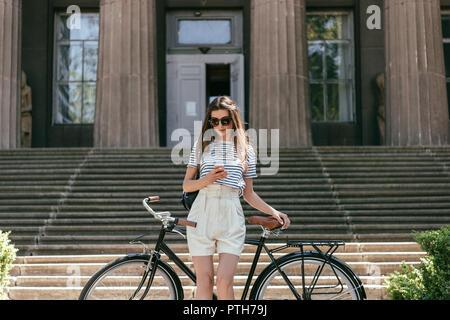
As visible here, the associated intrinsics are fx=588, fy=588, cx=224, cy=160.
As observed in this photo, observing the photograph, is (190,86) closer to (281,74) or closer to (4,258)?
(281,74)

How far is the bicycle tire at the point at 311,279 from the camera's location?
3787mm

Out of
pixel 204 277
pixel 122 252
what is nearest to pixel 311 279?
pixel 204 277

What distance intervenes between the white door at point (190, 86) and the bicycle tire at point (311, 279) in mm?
13277

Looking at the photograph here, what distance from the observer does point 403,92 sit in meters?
13.0

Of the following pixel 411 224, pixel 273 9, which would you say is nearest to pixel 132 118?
pixel 273 9

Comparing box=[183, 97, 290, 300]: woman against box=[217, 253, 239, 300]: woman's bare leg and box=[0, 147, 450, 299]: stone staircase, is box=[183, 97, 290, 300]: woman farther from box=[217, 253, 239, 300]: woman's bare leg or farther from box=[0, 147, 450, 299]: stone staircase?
box=[0, 147, 450, 299]: stone staircase

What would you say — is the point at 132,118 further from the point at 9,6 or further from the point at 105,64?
the point at 9,6

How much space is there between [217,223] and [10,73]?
1110 cm

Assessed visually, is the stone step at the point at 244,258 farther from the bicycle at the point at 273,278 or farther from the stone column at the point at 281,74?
the stone column at the point at 281,74

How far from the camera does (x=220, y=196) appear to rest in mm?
3768

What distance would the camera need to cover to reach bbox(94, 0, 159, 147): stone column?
12.7m

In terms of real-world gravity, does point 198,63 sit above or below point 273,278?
above

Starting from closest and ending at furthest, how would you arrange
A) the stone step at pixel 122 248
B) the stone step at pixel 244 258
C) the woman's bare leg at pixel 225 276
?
the woman's bare leg at pixel 225 276
the stone step at pixel 244 258
the stone step at pixel 122 248

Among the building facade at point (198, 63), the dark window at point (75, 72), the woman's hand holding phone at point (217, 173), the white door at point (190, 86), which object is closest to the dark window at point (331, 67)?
the building facade at point (198, 63)
